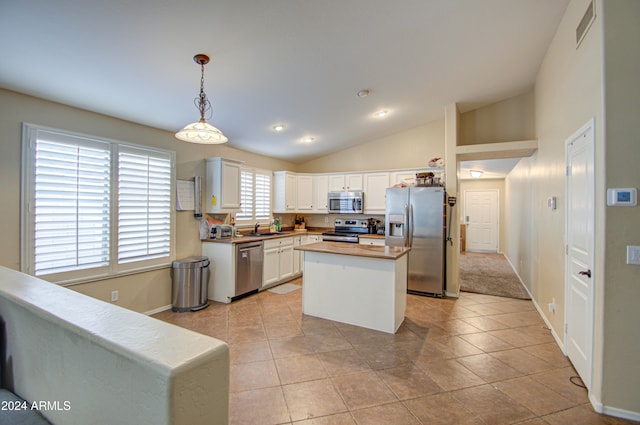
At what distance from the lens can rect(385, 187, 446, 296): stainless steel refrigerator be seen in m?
4.44

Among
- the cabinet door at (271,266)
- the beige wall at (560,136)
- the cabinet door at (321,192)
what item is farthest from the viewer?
the cabinet door at (321,192)

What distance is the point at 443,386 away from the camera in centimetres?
220

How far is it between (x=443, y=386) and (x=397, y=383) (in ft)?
1.17

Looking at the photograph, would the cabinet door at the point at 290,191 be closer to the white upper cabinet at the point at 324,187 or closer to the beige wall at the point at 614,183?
the white upper cabinet at the point at 324,187

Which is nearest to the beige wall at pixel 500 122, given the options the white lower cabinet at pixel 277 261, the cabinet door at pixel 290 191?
the cabinet door at pixel 290 191

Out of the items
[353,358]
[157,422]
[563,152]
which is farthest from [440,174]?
[157,422]

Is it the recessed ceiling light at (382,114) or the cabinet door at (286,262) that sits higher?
→ the recessed ceiling light at (382,114)

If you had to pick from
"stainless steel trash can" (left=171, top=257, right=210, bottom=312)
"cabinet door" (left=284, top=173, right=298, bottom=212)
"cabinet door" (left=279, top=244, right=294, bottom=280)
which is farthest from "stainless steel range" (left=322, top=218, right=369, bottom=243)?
"stainless steel trash can" (left=171, top=257, right=210, bottom=312)

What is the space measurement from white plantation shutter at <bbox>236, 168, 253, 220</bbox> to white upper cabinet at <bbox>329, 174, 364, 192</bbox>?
1720 mm

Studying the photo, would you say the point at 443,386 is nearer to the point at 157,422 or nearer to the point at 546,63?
the point at 157,422

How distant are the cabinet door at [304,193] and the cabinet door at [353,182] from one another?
0.83 metres

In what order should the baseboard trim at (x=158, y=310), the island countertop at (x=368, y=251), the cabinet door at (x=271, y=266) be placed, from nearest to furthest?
the island countertop at (x=368, y=251), the baseboard trim at (x=158, y=310), the cabinet door at (x=271, y=266)

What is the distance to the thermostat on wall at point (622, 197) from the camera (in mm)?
1845

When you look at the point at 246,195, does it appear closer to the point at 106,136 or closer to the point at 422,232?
the point at 106,136
